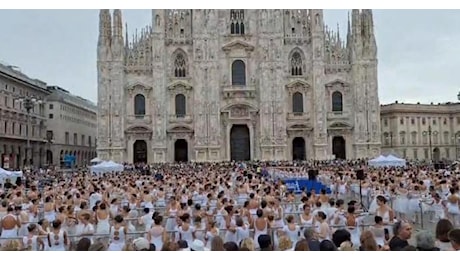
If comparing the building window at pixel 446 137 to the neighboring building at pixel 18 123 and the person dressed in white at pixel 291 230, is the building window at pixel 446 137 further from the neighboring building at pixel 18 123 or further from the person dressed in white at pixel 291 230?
the person dressed in white at pixel 291 230

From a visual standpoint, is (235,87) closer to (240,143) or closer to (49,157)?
(240,143)

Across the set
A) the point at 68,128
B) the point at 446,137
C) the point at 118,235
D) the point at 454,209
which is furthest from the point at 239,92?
the point at 118,235

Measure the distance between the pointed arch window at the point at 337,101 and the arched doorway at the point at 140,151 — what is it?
19478 millimetres

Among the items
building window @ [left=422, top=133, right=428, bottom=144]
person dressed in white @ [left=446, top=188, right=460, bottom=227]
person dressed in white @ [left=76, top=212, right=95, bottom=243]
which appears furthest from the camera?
building window @ [left=422, top=133, right=428, bottom=144]

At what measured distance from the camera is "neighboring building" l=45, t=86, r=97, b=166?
76188 millimetres

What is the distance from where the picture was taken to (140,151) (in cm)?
5709

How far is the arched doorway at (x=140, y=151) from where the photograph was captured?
187 ft

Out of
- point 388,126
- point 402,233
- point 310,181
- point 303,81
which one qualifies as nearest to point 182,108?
point 303,81

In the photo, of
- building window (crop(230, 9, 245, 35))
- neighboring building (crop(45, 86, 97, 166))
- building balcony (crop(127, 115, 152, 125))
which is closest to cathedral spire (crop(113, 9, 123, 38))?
building balcony (crop(127, 115, 152, 125))

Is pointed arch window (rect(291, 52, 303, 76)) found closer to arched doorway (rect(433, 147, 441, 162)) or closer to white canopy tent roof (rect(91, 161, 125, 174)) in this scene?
white canopy tent roof (rect(91, 161, 125, 174))

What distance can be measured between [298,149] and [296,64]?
8.65m

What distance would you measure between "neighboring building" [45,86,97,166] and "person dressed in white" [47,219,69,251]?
6135cm

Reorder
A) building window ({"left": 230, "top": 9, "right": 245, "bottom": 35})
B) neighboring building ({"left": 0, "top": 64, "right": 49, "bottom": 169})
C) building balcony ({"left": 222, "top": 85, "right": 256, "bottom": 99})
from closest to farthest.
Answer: building balcony ({"left": 222, "top": 85, "right": 256, "bottom": 99}) < neighboring building ({"left": 0, "top": 64, "right": 49, "bottom": 169}) < building window ({"left": 230, "top": 9, "right": 245, "bottom": 35})

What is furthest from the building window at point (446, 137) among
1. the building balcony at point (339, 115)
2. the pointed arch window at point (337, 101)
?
the pointed arch window at point (337, 101)
